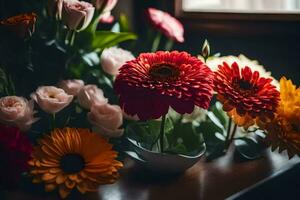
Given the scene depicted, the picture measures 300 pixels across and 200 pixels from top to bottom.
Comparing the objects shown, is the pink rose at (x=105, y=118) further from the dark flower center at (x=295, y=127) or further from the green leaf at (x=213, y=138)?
the dark flower center at (x=295, y=127)

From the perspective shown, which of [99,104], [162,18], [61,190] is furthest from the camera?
[162,18]

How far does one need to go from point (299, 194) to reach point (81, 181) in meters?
0.41

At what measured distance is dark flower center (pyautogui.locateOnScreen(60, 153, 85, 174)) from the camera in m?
0.60

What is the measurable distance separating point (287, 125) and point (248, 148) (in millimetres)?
128

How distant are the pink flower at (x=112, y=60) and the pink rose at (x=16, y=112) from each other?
0.17 metres

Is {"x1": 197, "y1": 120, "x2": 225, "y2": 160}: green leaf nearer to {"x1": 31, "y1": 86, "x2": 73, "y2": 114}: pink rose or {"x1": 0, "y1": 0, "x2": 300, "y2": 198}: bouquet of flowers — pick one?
{"x1": 0, "y1": 0, "x2": 300, "y2": 198}: bouquet of flowers

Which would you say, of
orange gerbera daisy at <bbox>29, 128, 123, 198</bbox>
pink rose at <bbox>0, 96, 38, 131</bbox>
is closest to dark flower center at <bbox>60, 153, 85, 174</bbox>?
orange gerbera daisy at <bbox>29, 128, 123, 198</bbox>

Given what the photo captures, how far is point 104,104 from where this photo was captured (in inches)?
27.2

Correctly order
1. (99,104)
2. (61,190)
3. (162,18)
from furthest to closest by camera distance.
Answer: (162,18)
(99,104)
(61,190)

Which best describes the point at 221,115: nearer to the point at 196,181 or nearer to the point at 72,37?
the point at 196,181

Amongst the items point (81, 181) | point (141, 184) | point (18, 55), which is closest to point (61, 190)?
point (81, 181)

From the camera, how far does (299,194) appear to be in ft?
2.55

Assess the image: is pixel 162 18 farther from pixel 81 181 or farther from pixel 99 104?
pixel 81 181

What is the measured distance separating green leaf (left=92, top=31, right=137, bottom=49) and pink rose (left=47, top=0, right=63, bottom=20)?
11cm
